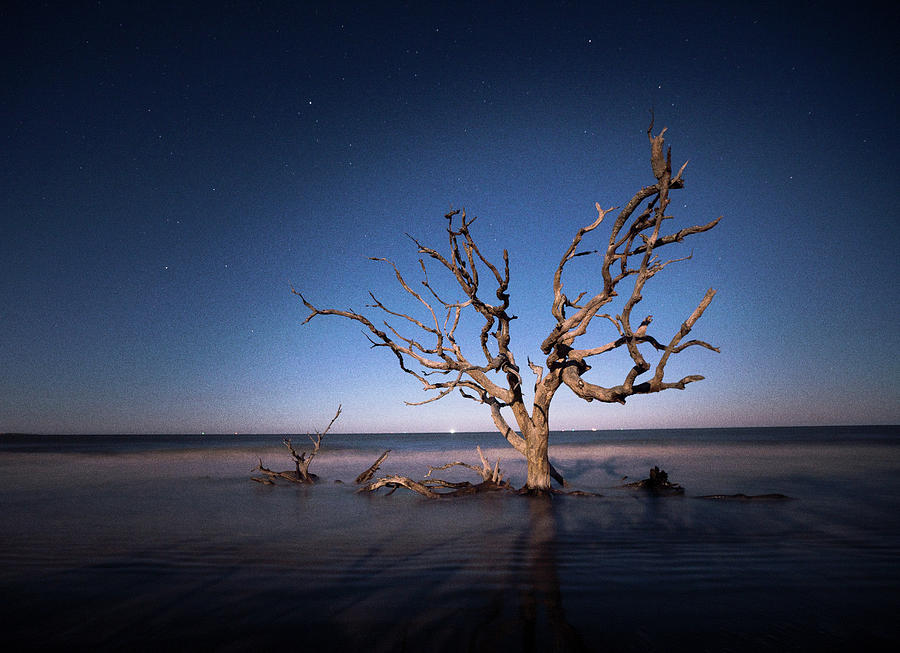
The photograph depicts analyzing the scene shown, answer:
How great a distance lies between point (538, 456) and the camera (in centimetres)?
1005

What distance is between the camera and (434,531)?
699 centimetres

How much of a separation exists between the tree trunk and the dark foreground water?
657 mm

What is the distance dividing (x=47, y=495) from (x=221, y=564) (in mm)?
9763

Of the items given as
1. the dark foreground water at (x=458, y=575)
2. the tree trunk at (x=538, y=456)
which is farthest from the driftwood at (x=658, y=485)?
the tree trunk at (x=538, y=456)

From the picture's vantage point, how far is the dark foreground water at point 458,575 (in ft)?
11.0

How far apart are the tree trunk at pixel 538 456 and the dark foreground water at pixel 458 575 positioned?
2.15 feet

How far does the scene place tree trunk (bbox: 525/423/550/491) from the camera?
9.70m

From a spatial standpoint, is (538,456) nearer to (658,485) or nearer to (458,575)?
(658,485)

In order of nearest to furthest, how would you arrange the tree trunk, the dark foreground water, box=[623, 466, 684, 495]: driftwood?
the dark foreground water, the tree trunk, box=[623, 466, 684, 495]: driftwood

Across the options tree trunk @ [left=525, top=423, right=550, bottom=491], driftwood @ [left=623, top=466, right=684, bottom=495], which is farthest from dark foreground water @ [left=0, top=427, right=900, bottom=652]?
driftwood @ [left=623, top=466, right=684, bottom=495]

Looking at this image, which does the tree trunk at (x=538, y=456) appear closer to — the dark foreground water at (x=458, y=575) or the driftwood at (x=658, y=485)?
the dark foreground water at (x=458, y=575)

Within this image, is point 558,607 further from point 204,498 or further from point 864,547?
point 204,498

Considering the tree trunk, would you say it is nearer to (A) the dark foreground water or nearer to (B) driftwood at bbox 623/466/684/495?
(A) the dark foreground water

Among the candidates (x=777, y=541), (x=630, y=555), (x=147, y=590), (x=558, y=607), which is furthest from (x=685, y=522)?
(x=147, y=590)
